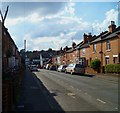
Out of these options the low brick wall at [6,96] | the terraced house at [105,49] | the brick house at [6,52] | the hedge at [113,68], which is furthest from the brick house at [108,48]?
the low brick wall at [6,96]

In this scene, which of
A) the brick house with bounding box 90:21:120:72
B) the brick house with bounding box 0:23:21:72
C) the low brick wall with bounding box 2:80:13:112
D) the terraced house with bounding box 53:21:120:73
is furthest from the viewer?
the terraced house with bounding box 53:21:120:73

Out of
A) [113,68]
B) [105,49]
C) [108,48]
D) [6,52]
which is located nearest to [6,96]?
[6,52]

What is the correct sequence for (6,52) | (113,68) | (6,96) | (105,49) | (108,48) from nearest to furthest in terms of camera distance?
(6,96), (6,52), (113,68), (108,48), (105,49)

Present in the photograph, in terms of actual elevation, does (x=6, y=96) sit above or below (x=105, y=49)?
below

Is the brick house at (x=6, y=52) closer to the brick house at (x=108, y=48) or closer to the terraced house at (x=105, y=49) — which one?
the terraced house at (x=105, y=49)

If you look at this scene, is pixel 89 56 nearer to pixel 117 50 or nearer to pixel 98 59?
pixel 98 59

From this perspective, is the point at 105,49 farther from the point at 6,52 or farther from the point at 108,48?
the point at 6,52

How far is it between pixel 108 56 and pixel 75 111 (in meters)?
36.9

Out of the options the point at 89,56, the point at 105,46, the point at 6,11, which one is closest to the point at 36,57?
the point at 89,56

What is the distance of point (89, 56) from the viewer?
6025cm

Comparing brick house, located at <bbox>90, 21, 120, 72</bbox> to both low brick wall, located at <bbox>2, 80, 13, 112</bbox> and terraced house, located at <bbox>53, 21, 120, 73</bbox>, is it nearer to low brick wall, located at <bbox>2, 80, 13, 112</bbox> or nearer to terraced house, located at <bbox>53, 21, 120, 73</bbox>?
terraced house, located at <bbox>53, 21, 120, 73</bbox>

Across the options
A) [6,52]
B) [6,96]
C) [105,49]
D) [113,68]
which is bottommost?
[6,96]

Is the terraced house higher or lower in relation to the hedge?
higher

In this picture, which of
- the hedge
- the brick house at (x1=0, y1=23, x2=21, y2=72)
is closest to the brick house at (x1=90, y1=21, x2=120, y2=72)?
the hedge
